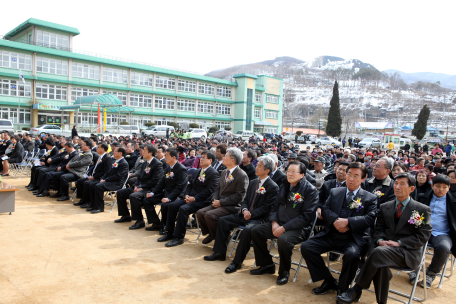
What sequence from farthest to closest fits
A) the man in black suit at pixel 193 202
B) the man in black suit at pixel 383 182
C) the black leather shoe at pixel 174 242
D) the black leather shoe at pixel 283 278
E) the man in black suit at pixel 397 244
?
the man in black suit at pixel 193 202 < the black leather shoe at pixel 174 242 < the man in black suit at pixel 383 182 < the black leather shoe at pixel 283 278 < the man in black suit at pixel 397 244

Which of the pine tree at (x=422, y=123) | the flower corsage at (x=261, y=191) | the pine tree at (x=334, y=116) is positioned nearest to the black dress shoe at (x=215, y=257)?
the flower corsage at (x=261, y=191)

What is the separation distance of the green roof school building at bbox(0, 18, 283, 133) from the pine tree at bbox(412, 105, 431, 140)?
24.7m

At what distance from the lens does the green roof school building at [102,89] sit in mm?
35406

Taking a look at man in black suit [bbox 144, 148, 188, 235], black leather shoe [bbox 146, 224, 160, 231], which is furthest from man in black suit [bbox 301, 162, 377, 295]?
black leather shoe [bbox 146, 224, 160, 231]

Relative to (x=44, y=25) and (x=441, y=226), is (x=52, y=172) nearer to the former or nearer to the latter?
(x=441, y=226)

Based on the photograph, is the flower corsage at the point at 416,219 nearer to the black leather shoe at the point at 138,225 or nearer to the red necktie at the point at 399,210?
the red necktie at the point at 399,210

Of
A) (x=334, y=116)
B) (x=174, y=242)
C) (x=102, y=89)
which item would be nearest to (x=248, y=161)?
(x=174, y=242)

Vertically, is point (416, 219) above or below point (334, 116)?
below

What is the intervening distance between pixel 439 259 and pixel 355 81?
192 metres

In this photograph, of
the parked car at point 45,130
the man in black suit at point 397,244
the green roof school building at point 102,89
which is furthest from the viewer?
the green roof school building at point 102,89

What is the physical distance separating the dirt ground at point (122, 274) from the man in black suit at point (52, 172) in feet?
9.55

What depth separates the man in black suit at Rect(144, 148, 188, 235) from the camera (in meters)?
6.43

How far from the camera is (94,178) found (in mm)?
8242

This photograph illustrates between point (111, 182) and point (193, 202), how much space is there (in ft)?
9.11
